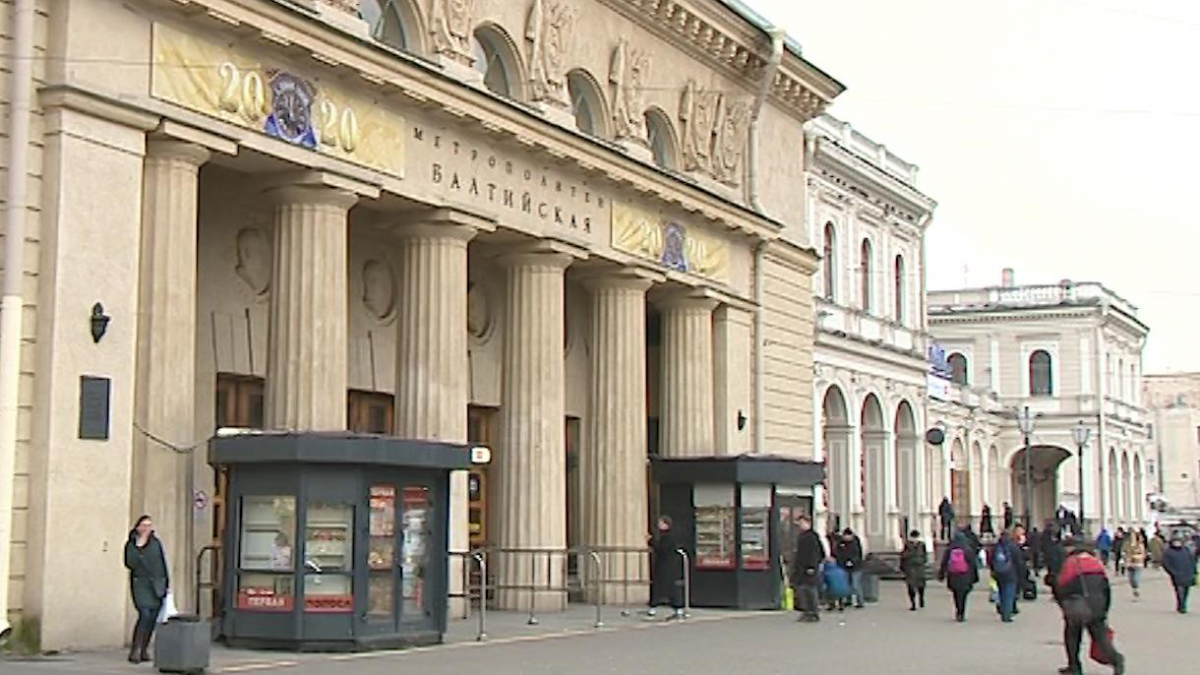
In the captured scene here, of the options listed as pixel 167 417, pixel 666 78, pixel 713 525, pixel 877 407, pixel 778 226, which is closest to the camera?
pixel 167 417

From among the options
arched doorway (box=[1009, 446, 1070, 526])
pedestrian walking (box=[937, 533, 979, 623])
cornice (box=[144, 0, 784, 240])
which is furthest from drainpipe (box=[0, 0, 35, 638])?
arched doorway (box=[1009, 446, 1070, 526])

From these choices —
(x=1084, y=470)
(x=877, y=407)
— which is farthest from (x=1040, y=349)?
(x=877, y=407)

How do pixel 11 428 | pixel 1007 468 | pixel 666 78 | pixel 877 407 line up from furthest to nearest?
pixel 1007 468
pixel 877 407
pixel 666 78
pixel 11 428

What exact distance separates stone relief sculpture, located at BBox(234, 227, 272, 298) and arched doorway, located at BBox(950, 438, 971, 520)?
47.2 m

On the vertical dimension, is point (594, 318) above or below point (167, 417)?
above

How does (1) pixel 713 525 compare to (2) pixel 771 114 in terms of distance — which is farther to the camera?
(2) pixel 771 114

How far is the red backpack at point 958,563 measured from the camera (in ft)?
90.0

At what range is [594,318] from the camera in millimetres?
29578

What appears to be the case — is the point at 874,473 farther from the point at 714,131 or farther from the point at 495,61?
the point at 495,61

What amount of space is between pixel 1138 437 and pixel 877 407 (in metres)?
45.9

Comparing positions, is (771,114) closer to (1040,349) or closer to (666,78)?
(666,78)

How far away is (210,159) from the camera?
19.3 m

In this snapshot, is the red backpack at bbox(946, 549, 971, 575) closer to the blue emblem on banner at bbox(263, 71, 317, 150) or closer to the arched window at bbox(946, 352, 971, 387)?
the blue emblem on banner at bbox(263, 71, 317, 150)

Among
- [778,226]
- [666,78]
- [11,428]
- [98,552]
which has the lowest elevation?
[98,552]
